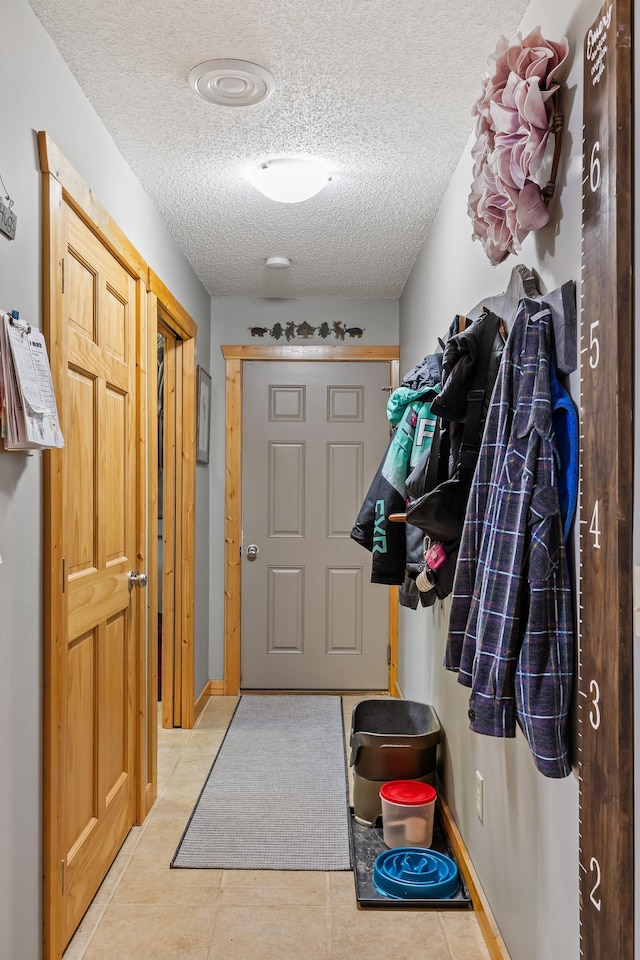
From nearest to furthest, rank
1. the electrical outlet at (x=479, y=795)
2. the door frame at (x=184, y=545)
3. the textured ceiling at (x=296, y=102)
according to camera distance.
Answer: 1. the textured ceiling at (x=296, y=102)
2. the electrical outlet at (x=479, y=795)
3. the door frame at (x=184, y=545)

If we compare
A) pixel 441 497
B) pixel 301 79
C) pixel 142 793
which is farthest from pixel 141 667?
pixel 301 79

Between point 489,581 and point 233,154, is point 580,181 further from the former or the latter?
point 233,154

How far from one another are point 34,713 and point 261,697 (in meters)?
2.79

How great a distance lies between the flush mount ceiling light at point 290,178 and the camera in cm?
262

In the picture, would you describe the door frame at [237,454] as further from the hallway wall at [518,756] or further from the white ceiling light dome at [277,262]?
the hallway wall at [518,756]

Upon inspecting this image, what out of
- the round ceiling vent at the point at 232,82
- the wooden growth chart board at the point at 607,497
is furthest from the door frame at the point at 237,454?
the wooden growth chart board at the point at 607,497

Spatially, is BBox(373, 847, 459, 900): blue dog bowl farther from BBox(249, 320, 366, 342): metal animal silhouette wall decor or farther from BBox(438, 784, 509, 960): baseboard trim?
BBox(249, 320, 366, 342): metal animal silhouette wall decor

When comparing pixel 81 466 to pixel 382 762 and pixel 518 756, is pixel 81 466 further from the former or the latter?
pixel 382 762

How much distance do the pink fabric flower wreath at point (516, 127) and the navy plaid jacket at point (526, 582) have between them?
0.66 ft

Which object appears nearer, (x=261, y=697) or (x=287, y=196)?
(x=287, y=196)

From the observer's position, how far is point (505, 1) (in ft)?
5.82

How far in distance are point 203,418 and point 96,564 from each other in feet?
6.62

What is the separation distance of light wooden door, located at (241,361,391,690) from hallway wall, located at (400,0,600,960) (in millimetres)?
1353

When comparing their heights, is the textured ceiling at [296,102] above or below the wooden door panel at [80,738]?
above
